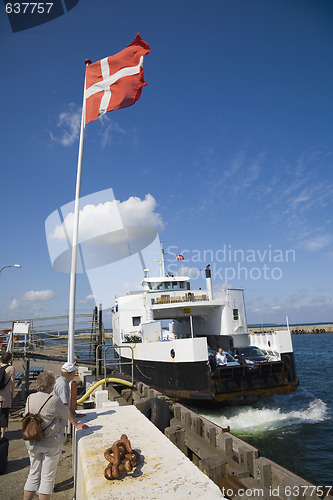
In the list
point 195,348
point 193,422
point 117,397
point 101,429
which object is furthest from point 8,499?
point 195,348

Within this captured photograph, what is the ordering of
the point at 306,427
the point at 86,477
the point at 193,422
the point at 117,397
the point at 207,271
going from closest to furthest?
1. the point at 86,477
2. the point at 193,422
3. the point at 117,397
4. the point at 306,427
5. the point at 207,271

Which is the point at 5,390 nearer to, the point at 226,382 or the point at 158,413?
the point at 158,413

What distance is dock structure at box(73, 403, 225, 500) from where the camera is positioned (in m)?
2.84

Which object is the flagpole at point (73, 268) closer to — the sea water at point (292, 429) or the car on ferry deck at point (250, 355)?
the sea water at point (292, 429)

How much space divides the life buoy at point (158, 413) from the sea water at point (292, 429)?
440 centimetres

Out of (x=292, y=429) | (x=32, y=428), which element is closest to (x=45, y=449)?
(x=32, y=428)

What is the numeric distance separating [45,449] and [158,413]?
3.03 meters

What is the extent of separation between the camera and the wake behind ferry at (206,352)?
39.6 ft

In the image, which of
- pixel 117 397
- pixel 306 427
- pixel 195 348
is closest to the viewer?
pixel 117 397

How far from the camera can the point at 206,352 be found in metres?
12.2

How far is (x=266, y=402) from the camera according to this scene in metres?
13.9

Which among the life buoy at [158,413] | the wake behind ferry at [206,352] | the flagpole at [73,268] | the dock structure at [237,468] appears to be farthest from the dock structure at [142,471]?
the wake behind ferry at [206,352]

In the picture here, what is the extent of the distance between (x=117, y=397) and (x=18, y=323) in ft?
22.2

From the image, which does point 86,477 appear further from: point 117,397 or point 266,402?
point 266,402
